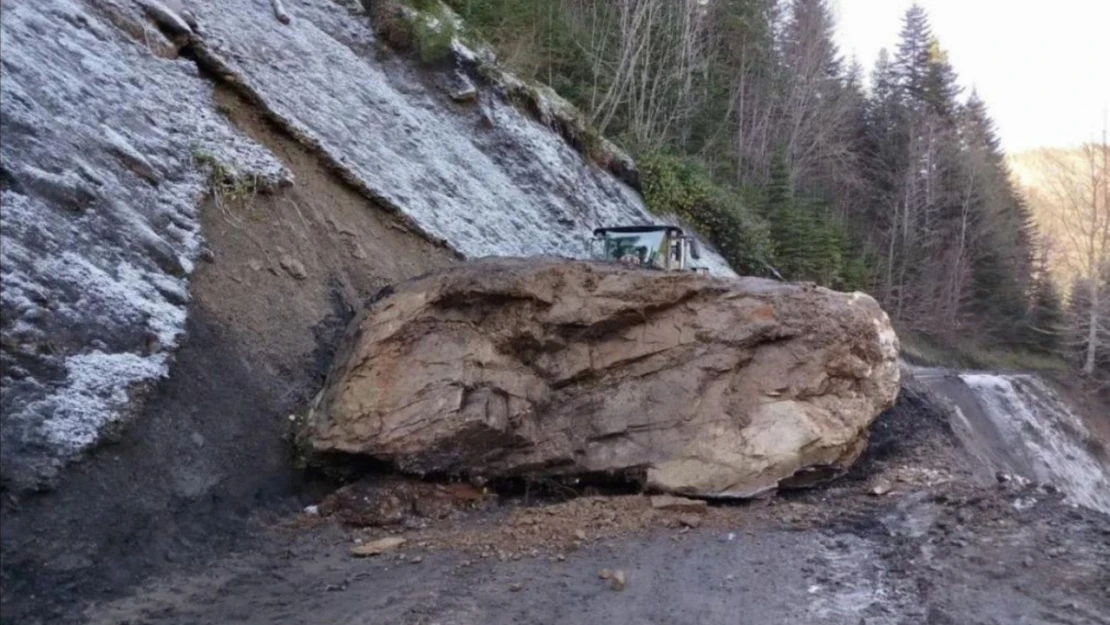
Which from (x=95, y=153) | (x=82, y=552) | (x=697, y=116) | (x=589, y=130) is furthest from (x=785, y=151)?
(x=82, y=552)

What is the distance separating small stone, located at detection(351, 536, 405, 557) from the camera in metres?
6.04

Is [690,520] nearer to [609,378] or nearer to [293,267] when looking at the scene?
[609,378]

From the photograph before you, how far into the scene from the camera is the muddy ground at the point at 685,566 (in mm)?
5008

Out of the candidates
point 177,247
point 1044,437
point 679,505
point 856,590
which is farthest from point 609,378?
point 1044,437

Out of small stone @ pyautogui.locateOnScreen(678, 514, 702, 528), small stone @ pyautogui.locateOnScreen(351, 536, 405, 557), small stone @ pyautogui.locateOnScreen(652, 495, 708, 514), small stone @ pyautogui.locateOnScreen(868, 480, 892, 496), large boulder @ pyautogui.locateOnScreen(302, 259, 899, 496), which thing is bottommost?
small stone @ pyautogui.locateOnScreen(351, 536, 405, 557)

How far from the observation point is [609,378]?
7676 mm

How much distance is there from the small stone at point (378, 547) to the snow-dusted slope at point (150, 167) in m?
1.75

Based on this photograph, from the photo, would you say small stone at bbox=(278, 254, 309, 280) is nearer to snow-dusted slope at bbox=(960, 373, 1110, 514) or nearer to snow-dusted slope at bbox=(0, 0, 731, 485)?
snow-dusted slope at bbox=(0, 0, 731, 485)

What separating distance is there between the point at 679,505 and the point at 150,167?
514 cm

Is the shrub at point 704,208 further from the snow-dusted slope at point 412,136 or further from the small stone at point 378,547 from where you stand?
the small stone at point 378,547

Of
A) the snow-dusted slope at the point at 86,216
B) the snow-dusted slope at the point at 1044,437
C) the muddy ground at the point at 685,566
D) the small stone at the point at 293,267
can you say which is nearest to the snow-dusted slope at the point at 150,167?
the snow-dusted slope at the point at 86,216

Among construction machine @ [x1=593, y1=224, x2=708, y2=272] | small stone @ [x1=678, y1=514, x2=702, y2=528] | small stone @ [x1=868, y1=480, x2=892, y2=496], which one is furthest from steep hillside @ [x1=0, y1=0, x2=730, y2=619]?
small stone @ [x1=868, y1=480, x2=892, y2=496]

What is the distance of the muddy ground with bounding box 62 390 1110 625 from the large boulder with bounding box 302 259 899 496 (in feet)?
1.31

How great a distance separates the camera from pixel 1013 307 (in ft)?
131
